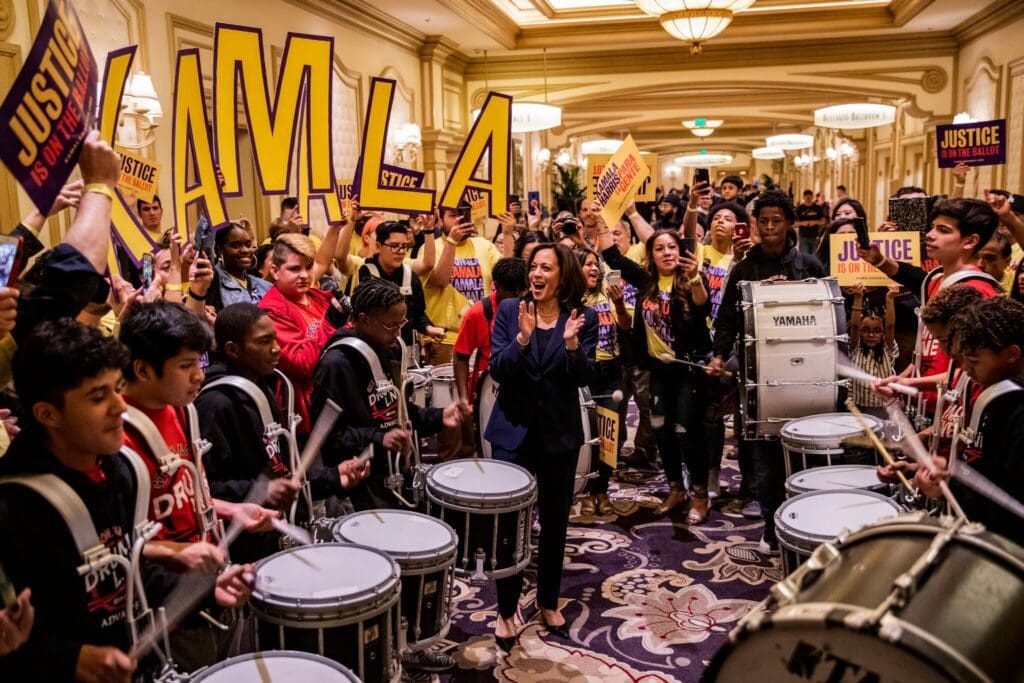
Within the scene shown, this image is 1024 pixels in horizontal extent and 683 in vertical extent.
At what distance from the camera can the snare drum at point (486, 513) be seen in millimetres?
2939

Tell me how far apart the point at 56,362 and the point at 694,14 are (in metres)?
6.05

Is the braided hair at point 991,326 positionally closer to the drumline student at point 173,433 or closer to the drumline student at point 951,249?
the drumline student at point 951,249

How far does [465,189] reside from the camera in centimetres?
502

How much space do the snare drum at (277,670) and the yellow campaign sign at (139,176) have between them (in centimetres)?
226

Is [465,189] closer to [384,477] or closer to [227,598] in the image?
[384,477]

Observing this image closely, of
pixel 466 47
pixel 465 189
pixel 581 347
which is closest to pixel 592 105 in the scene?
pixel 466 47

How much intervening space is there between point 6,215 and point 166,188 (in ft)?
5.16

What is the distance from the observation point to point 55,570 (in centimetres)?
152

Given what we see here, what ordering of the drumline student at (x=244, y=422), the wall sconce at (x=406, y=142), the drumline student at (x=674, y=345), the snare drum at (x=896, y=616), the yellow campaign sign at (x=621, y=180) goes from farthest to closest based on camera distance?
the wall sconce at (x=406, y=142), the yellow campaign sign at (x=621, y=180), the drumline student at (x=674, y=345), the drumline student at (x=244, y=422), the snare drum at (x=896, y=616)

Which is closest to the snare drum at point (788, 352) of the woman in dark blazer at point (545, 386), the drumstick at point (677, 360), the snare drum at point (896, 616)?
the drumstick at point (677, 360)

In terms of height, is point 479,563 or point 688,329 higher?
point 688,329

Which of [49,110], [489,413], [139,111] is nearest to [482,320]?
[489,413]

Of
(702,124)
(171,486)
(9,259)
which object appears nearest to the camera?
(171,486)

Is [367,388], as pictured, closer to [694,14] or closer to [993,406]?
[993,406]
